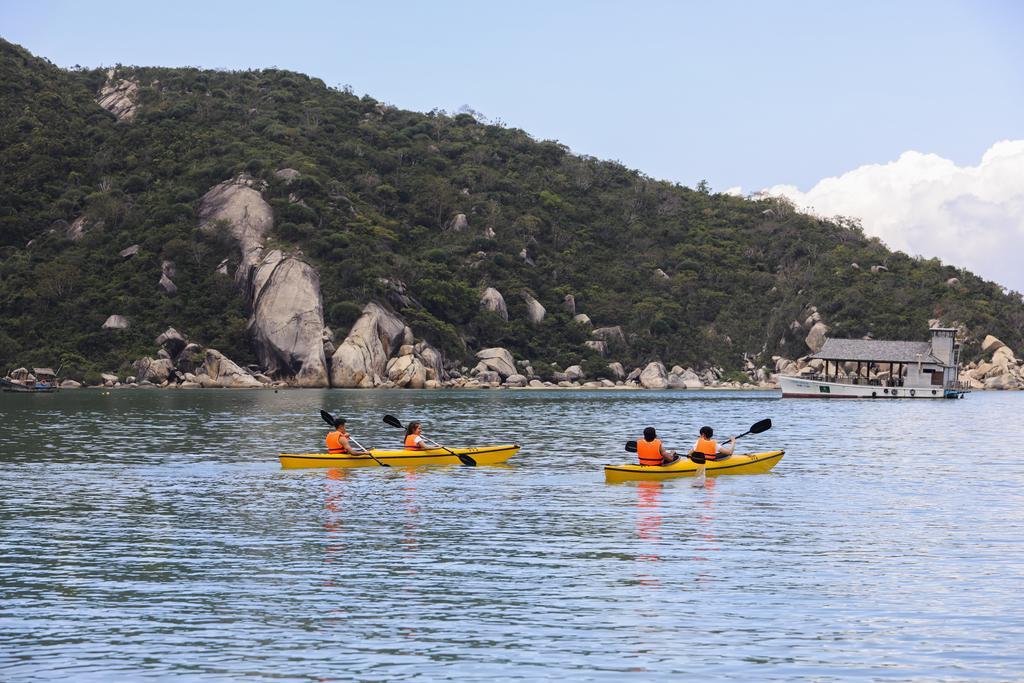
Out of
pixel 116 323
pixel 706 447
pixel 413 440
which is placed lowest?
pixel 413 440

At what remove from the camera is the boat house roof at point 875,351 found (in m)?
112

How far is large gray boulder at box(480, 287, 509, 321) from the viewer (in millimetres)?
129375

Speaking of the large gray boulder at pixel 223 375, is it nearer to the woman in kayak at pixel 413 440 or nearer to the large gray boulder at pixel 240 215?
the large gray boulder at pixel 240 215

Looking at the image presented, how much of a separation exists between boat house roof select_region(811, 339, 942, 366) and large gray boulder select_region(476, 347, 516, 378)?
32189mm

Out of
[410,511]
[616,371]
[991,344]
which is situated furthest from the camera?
[991,344]

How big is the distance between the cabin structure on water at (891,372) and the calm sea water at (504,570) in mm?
70118

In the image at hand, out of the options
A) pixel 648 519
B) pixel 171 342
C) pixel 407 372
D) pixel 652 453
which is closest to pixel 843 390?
pixel 407 372

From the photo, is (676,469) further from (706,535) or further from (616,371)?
(616,371)

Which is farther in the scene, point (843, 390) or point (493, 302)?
point (493, 302)

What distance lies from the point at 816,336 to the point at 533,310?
114 feet

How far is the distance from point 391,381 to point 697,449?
80279 mm

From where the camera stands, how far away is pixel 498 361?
4815 inches

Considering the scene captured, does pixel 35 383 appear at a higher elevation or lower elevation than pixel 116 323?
lower

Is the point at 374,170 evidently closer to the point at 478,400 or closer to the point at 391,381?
the point at 391,381
